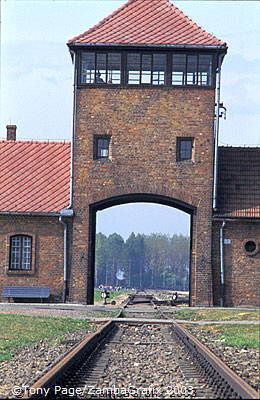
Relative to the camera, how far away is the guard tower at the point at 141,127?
92.9 ft

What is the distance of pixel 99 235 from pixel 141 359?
173047 millimetres

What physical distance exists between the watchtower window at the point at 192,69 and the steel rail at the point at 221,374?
16788mm

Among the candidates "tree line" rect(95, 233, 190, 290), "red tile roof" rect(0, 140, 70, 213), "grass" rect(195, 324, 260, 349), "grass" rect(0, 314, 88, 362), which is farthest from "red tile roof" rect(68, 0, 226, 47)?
"tree line" rect(95, 233, 190, 290)

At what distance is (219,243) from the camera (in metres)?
28.1

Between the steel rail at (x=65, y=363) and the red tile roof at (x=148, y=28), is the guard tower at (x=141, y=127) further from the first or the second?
the steel rail at (x=65, y=363)

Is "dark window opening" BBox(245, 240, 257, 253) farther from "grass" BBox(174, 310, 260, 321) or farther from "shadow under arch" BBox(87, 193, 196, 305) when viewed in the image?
"grass" BBox(174, 310, 260, 321)

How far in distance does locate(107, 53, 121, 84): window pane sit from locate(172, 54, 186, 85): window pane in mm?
2165

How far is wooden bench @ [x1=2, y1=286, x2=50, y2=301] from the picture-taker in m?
28.2

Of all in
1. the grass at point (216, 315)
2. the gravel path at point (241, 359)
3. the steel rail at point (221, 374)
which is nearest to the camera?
the steel rail at point (221, 374)

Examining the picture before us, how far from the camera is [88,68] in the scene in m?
28.7

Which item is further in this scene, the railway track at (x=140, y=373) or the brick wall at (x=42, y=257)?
the brick wall at (x=42, y=257)

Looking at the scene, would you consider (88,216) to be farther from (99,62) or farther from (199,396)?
(199,396)

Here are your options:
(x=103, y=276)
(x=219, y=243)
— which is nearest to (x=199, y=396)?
(x=219, y=243)

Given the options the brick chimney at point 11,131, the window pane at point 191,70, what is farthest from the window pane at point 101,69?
the brick chimney at point 11,131
